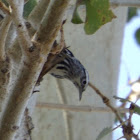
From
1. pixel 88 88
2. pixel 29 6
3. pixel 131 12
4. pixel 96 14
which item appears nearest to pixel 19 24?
pixel 96 14

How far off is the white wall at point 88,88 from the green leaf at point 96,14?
6.52ft

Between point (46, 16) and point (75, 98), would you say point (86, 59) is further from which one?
point (46, 16)

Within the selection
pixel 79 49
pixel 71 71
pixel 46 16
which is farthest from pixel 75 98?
pixel 46 16

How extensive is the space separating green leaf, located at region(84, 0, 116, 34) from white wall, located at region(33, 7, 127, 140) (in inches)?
78.2

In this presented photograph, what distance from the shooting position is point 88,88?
4316 mm

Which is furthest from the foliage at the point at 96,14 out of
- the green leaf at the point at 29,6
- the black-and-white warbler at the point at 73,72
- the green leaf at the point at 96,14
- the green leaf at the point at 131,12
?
the green leaf at the point at 131,12

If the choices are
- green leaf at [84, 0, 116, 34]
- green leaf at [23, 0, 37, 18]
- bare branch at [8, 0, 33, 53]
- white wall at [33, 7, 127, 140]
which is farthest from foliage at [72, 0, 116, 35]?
white wall at [33, 7, 127, 140]

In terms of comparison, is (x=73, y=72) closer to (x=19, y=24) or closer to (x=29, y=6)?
(x=29, y=6)

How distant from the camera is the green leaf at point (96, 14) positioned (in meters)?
2.03

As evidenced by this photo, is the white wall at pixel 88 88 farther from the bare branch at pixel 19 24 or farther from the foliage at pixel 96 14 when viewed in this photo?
the bare branch at pixel 19 24

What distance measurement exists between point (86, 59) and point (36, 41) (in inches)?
98.9

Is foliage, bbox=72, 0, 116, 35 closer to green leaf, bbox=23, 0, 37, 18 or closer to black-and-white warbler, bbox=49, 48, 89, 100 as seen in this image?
green leaf, bbox=23, 0, 37, 18

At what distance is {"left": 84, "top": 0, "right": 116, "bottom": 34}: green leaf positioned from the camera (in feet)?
6.65

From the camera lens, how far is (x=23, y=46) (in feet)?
5.71
